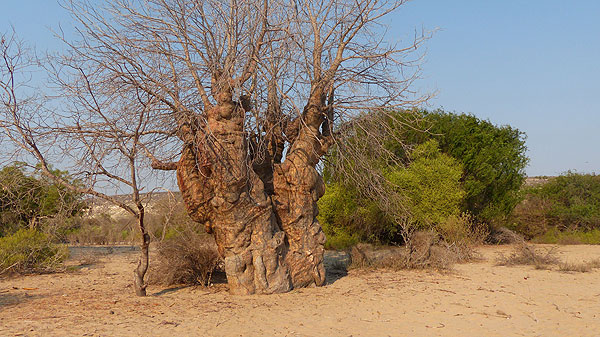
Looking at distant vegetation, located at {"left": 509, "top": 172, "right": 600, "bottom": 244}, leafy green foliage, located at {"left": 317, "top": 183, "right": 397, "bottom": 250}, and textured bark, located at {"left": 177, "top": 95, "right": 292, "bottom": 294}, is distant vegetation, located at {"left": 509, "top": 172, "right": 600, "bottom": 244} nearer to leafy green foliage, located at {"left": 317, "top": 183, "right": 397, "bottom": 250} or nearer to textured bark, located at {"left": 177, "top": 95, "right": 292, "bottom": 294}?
leafy green foliage, located at {"left": 317, "top": 183, "right": 397, "bottom": 250}

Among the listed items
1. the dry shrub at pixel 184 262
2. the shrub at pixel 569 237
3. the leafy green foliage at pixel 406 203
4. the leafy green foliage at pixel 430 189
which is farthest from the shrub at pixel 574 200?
the dry shrub at pixel 184 262

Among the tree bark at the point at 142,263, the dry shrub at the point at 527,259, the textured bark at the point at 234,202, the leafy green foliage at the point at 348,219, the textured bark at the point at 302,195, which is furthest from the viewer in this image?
the leafy green foliage at the point at 348,219

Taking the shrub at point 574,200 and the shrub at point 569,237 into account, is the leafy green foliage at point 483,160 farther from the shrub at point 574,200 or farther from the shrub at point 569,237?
the shrub at point 574,200

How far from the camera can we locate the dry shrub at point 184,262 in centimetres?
1009

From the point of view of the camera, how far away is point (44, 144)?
8.11 meters

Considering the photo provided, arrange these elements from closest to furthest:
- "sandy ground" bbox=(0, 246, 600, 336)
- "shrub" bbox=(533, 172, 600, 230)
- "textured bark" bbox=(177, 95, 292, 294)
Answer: "sandy ground" bbox=(0, 246, 600, 336), "textured bark" bbox=(177, 95, 292, 294), "shrub" bbox=(533, 172, 600, 230)

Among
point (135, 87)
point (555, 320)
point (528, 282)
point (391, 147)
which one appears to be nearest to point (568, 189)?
point (391, 147)

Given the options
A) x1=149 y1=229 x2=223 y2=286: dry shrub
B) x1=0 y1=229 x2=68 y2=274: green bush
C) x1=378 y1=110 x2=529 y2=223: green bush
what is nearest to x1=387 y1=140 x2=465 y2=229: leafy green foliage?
x1=378 y1=110 x2=529 y2=223: green bush

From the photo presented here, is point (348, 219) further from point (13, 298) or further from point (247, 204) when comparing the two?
point (13, 298)

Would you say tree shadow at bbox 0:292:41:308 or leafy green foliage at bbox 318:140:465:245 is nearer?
tree shadow at bbox 0:292:41:308

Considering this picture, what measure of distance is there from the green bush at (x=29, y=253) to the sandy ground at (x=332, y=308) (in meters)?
0.56

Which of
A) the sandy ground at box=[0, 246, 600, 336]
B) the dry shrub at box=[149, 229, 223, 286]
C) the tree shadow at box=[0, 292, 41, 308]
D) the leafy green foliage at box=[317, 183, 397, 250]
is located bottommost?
the sandy ground at box=[0, 246, 600, 336]

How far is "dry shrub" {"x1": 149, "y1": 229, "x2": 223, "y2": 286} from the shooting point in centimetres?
1009

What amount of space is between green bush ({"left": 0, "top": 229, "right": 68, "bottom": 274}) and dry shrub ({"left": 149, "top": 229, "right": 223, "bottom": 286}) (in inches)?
147
